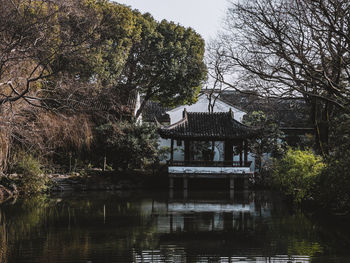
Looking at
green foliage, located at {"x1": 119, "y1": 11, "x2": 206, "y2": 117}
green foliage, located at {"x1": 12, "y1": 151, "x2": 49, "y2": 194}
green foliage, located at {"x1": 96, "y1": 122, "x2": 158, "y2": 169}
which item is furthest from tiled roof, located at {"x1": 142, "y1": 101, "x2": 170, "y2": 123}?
green foliage, located at {"x1": 12, "y1": 151, "x2": 49, "y2": 194}

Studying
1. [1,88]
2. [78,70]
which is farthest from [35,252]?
[78,70]

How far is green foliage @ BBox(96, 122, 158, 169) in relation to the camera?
75.9ft

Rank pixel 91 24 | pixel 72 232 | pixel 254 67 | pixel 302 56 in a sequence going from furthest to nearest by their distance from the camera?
1. pixel 91 24
2. pixel 254 67
3. pixel 302 56
4. pixel 72 232

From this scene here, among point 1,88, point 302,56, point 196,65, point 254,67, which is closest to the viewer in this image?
point 302,56

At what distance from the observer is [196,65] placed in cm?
2680

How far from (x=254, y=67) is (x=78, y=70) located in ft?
37.6

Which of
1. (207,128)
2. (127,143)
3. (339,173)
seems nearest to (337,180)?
(339,173)

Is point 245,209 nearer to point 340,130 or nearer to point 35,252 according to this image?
point 340,130

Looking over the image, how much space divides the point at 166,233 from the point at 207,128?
1379cm

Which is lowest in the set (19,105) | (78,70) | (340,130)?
(340,130)

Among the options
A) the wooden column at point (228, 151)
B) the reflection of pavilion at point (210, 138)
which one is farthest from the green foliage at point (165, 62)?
the wooden column at point (228, 151)

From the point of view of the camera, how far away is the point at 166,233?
32.8 ft

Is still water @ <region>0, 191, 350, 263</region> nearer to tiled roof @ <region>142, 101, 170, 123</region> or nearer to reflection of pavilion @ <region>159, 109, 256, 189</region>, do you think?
reflection of pavilion @ <region>159, 109, 256, 189</region>

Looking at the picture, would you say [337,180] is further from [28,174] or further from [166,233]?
[28,174]
